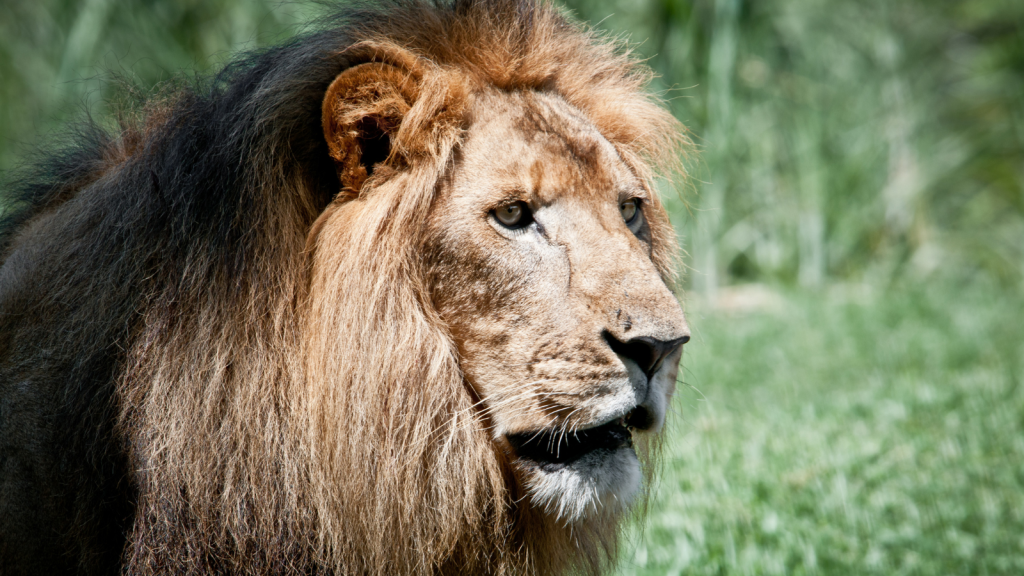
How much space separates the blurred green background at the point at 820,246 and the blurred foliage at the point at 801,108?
0.10ft

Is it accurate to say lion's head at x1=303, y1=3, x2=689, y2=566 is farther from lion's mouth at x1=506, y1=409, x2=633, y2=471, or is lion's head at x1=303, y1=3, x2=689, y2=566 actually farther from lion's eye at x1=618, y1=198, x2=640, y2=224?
lion's eye at x1=618, y1=198, x2=640, y2=224

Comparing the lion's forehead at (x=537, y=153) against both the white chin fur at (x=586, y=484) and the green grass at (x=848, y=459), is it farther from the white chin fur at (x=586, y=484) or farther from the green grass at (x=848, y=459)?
the green grass at (x=848, y=459)

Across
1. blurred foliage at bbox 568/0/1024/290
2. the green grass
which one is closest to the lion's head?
the green grass

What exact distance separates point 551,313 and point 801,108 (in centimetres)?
894

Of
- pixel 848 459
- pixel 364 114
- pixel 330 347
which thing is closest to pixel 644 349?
pixel 330 347

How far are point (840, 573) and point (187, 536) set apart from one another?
7.54 ft

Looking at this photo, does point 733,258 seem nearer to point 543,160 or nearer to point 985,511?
point 985,511

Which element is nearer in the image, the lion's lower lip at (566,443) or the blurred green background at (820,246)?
the lion's lower lip at (566,443)

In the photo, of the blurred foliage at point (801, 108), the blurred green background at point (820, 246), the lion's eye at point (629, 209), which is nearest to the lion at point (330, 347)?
the lion's eye at point (629, 209)

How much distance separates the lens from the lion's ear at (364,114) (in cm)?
203

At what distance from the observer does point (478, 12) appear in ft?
7.61

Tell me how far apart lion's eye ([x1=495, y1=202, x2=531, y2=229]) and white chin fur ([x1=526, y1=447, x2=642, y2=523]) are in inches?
23.8

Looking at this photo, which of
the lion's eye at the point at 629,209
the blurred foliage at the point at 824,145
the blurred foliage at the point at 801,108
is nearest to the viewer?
the lion's eye at the point at 629,209

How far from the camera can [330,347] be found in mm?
2027
